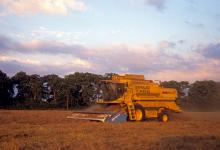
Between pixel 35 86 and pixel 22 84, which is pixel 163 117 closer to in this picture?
pixel 35 86

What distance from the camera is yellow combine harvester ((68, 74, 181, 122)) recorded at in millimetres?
24234

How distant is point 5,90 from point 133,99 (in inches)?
1443

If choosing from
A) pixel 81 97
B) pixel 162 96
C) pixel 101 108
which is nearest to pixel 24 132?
pixel 101 108

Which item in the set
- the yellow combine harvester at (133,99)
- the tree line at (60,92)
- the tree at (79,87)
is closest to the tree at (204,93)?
the tree line at (60,92)

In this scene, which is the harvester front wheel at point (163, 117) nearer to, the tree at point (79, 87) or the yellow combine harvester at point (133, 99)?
the yellow combine harvester at point (133, 99)

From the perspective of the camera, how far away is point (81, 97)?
186 ft

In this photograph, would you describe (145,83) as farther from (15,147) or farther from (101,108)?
(15,147)

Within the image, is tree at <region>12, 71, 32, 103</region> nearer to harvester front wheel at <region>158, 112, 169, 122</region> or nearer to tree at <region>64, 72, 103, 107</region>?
tree at <region>64, 72, 103, 107</region>

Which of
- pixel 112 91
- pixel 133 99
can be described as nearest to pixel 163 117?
pixel 133 99

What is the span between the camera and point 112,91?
84.3 ft

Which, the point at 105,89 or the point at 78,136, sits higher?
the point at 105,89

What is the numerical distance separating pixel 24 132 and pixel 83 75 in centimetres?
4497

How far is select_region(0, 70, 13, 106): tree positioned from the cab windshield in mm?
32477

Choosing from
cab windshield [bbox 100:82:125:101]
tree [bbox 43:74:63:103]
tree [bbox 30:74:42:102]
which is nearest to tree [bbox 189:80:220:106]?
tree [bbox 43:74:63:103]
